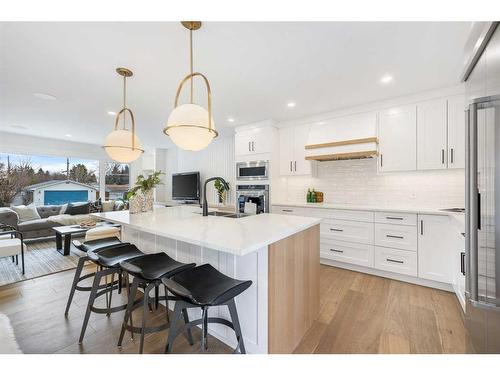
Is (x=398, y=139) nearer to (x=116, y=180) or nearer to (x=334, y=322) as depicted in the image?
(x=334, y=322)

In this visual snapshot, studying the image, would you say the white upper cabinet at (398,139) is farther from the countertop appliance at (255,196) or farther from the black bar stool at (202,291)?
the black bar stool at (202,291)

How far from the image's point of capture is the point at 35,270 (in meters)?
3.14

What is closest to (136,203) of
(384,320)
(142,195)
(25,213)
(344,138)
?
(142,195)

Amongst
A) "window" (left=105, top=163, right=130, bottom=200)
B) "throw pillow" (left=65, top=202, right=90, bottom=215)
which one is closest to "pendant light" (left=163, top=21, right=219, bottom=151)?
"throw pillow" (left=65, top=202, right=90, bottom=215)

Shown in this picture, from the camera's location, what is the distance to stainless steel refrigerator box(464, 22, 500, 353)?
0.99 meters

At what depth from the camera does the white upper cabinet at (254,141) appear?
13.3ft

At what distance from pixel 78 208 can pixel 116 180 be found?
5.48 feet

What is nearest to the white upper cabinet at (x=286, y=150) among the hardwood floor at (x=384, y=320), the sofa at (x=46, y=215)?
the hardwood floor at (x=384, y=320)

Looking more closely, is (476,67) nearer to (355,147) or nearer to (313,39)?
(313,39)

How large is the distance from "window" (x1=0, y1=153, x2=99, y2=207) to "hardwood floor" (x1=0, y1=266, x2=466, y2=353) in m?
4.03

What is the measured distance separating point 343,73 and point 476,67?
1322 mm

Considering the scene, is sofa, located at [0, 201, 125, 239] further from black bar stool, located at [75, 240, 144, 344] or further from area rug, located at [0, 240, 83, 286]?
black bar stool, located at [75, 240, 144, 344]

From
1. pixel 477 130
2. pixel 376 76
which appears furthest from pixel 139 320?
pixel 376 76

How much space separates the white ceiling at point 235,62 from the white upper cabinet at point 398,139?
0.92ft
